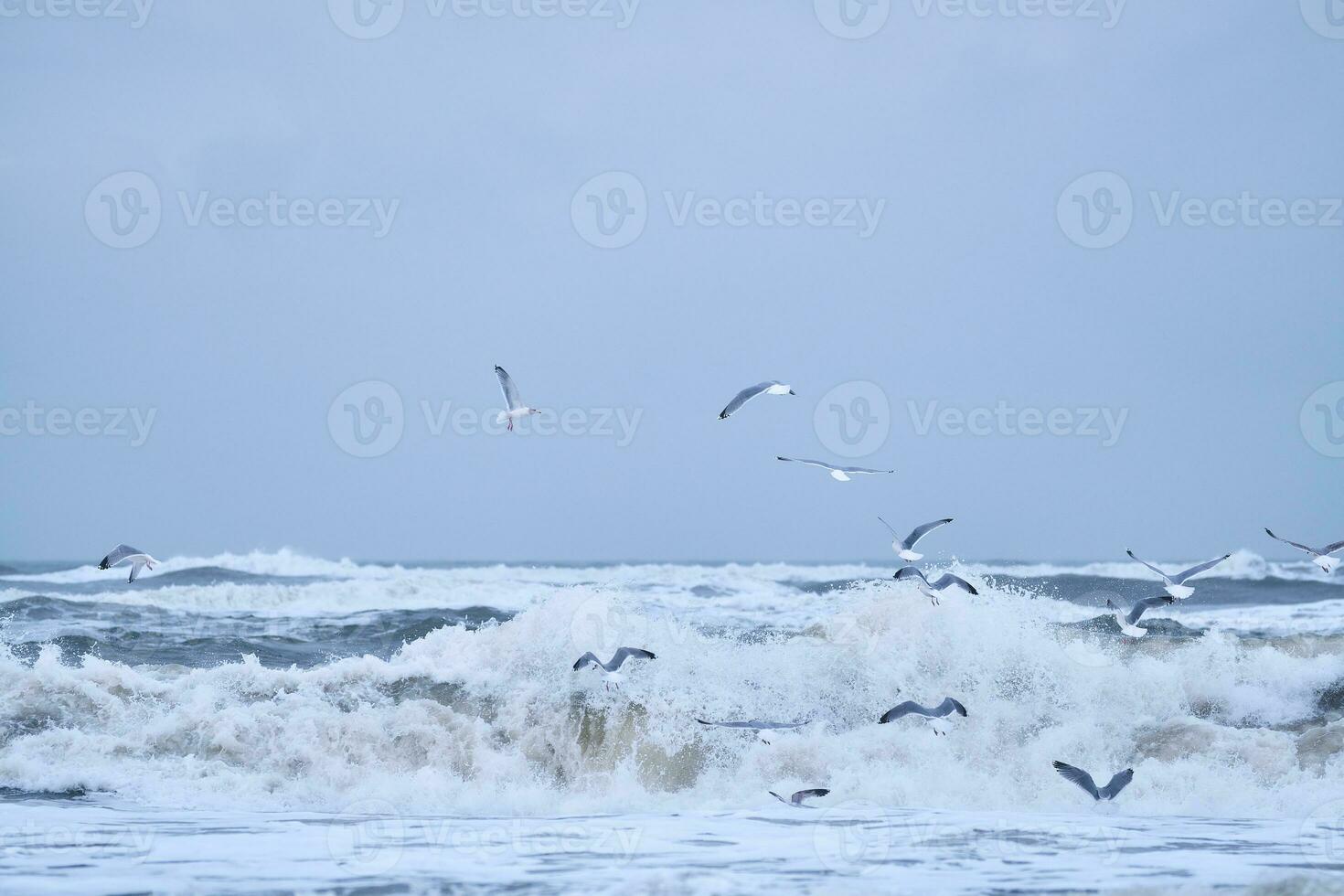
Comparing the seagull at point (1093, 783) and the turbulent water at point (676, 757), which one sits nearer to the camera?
the turbulent water at point (676, 757)

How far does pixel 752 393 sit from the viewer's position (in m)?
11.3

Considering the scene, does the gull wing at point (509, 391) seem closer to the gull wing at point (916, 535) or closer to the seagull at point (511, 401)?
the seagull at point (511, 401)

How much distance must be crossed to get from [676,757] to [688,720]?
60cm

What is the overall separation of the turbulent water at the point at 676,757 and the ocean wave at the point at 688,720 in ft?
0.12

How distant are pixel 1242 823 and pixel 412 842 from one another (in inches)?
257

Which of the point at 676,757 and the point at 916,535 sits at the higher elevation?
the point at 916,535

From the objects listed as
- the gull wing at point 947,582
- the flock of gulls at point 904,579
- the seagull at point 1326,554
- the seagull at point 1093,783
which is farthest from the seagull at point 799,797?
the seagull at point 1326,554

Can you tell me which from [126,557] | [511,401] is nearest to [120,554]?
[126,557]

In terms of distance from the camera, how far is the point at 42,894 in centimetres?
722

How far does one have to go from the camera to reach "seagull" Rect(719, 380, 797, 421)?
10.8 meters

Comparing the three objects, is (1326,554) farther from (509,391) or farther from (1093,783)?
(509,391)

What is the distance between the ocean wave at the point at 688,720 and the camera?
11203 millimetres

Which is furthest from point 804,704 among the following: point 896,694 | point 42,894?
point 42,894

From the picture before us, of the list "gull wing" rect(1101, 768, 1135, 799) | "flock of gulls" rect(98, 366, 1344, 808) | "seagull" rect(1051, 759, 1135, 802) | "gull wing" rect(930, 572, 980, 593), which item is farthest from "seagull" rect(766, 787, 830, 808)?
"gull wing" rect(930, 572, 980, 593)
